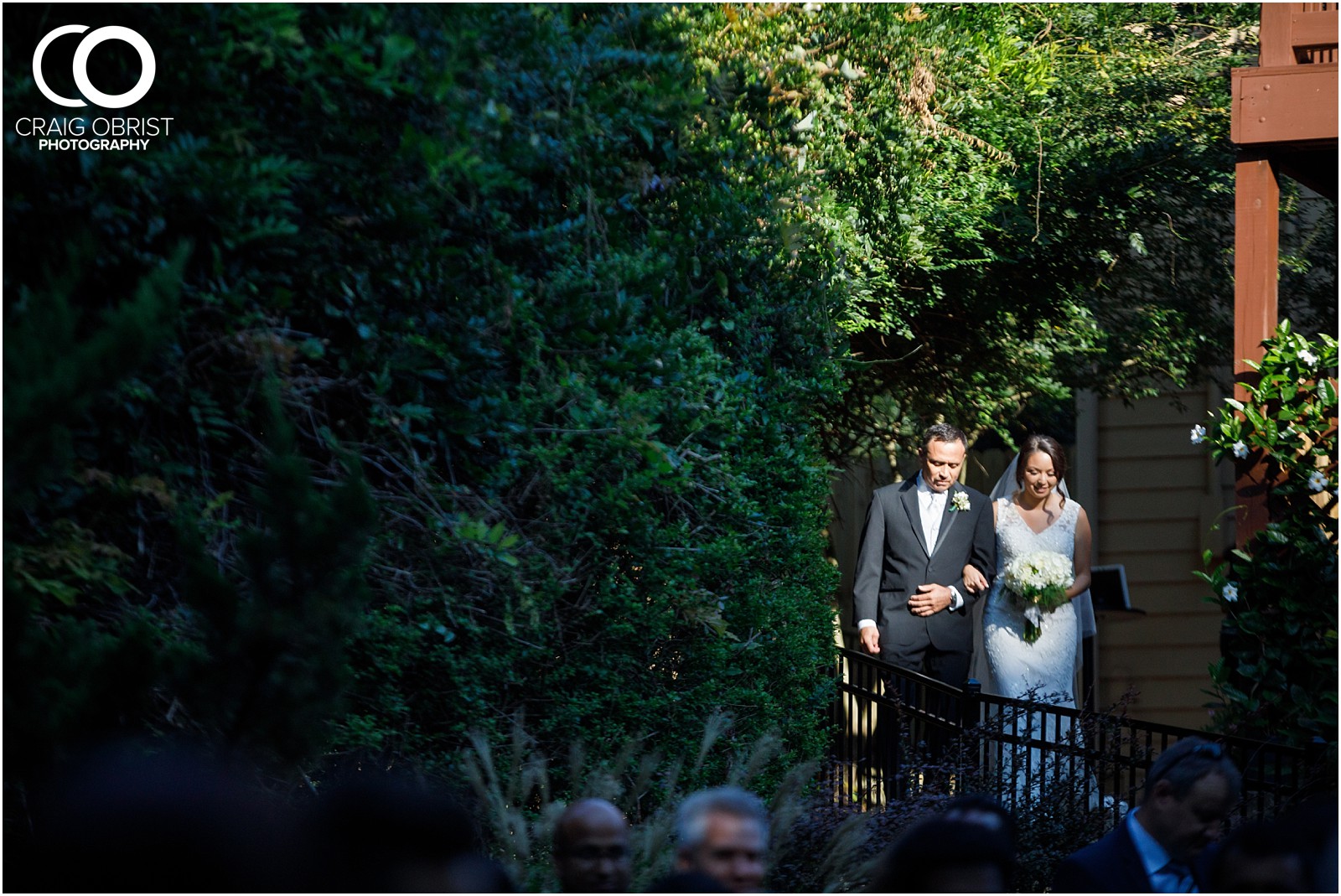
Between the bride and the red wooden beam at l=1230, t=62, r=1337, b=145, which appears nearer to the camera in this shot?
the red wooden beam at l=1230, t=62, r=1337, b=145

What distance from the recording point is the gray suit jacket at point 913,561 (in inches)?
349

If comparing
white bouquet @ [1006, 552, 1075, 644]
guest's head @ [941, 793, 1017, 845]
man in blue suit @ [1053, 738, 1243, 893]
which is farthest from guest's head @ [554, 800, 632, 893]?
white bouquet @ [1006, 552, 1075, 644]

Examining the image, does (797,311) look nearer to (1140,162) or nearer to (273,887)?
(1140,162)

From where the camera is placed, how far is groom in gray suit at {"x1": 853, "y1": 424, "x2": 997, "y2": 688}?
8.84 metres

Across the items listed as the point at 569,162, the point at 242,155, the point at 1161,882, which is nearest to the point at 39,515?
the point at 242,155

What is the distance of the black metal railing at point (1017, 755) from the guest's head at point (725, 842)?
327 cm

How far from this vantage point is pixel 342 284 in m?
4.39

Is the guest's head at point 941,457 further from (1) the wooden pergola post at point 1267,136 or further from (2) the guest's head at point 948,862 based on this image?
(2) the guest's head at point 948,862

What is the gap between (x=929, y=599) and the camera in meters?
8.75

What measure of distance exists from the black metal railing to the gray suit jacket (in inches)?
17.0

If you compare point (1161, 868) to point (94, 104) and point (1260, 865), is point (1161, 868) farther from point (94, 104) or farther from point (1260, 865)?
point (94, 104)

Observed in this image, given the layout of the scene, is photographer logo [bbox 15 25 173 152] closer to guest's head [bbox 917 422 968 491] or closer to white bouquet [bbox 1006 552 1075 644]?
guest's head [bbox 917 422 968 491]

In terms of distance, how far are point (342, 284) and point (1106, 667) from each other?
12007mm

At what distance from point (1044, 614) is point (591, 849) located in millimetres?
5488
